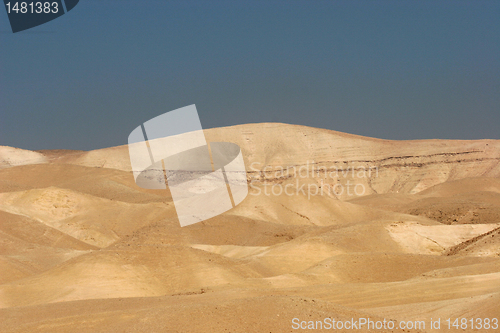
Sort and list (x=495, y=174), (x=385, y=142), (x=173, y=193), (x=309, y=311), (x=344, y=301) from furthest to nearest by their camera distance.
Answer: (x=385, y=142) → (x=495, y=174) → (x=173, y=193) → (x=344, y=301) → (x=309, y=311)

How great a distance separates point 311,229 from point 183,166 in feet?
112

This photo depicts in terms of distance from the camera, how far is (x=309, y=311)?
8484 mm

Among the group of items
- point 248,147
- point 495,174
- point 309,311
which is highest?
point 309,311

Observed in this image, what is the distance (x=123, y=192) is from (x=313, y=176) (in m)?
27.4

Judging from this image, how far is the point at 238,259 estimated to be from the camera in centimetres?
1955

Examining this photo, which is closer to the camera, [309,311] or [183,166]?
[309,311]

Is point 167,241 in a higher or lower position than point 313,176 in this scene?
higher

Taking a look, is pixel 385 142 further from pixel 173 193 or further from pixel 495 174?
pixel 173 193

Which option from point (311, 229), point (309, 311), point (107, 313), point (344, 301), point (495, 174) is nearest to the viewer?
point (309, 311)

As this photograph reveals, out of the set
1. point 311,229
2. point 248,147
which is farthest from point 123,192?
point 248,147

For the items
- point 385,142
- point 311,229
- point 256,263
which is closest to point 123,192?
point 311,229

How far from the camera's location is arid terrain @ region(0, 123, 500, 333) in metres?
9.03

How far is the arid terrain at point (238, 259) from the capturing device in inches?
356

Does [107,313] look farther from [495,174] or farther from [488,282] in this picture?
[495,174]
